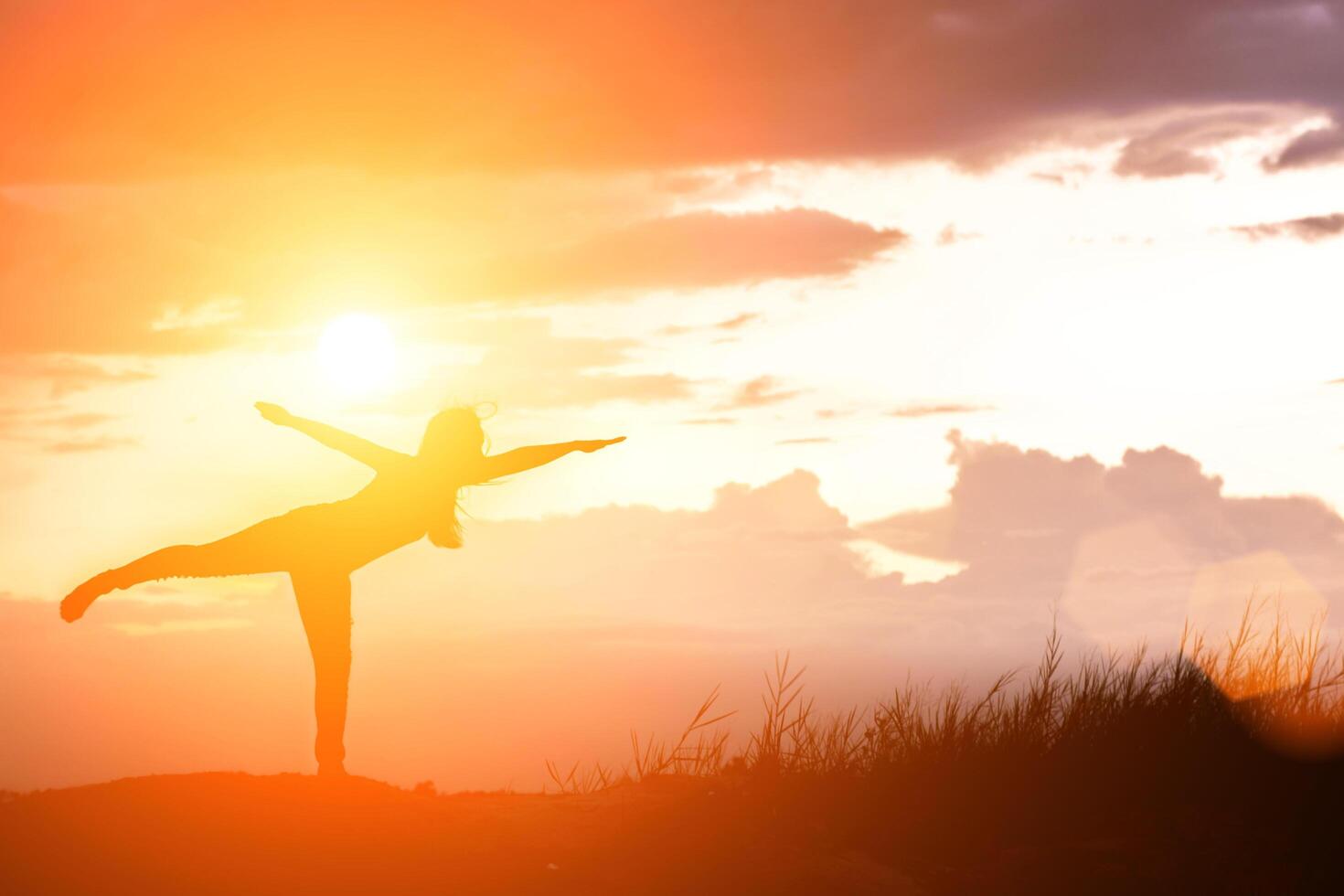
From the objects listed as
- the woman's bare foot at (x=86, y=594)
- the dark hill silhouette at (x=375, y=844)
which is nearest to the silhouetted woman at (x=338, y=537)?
the woman's bare foot at (x=86, y=594)

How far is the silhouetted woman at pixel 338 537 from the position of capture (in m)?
11.0

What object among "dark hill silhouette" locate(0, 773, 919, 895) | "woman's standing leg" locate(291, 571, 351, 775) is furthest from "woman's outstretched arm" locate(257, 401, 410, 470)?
"dark hill silhouette" locate(0, 773, 919, 895)

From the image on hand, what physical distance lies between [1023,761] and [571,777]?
423cm

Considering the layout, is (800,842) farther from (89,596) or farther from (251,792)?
(89,596)

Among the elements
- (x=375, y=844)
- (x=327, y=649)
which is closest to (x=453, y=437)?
(x=327, y=649)

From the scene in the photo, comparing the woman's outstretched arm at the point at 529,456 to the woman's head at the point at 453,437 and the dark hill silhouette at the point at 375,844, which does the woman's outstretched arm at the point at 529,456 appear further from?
the dark hill silhouette at the point at 375,844

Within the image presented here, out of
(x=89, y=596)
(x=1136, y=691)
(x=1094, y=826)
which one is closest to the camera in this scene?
(x=89, y=596)

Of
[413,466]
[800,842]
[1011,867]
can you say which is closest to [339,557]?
[413,466]

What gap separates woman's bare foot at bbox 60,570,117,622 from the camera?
1082 cm

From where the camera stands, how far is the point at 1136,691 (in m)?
13.2

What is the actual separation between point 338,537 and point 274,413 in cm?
118

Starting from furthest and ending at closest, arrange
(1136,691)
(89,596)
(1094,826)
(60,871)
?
(1136,691) → (1094,826) → (89,596) → (60,871)

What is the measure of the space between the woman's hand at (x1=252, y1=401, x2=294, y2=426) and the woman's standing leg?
4.15 feet

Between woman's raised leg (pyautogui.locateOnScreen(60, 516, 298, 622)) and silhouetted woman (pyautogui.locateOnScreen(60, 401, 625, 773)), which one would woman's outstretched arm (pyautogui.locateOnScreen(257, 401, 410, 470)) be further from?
woman's raised leg (pyautogui.locateOnScreen(60, 516, 298, 622))
